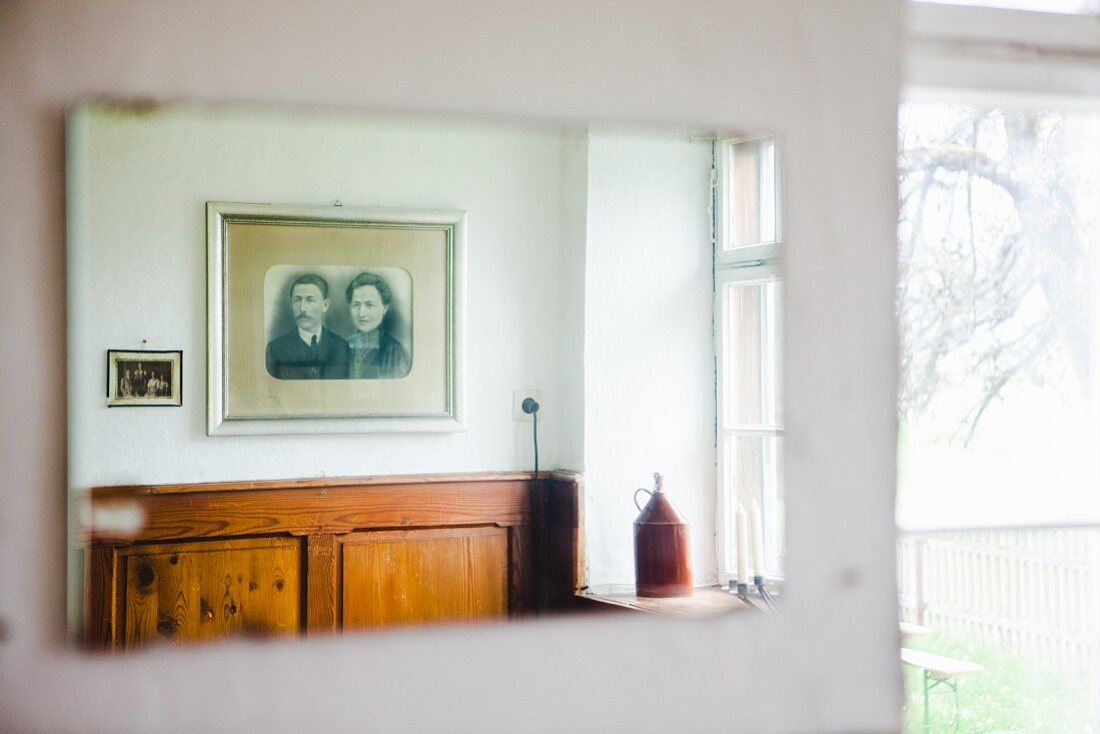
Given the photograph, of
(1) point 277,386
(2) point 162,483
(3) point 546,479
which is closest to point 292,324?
(1) point 277,386

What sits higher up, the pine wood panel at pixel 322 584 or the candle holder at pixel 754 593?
the pine wood panel at pixel 322 584

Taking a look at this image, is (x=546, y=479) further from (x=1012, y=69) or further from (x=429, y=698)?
(x=1012, y=69)

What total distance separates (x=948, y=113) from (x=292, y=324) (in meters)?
1.07

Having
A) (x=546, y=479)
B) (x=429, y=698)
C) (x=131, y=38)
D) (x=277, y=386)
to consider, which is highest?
(x=131, y=38)

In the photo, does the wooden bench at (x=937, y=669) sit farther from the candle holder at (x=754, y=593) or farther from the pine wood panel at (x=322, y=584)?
the pine wood panel at (x=322, y=584)

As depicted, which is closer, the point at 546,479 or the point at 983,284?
the point at 546,479

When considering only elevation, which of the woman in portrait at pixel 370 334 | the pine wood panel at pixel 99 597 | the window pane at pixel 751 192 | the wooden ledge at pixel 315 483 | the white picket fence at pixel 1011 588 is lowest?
the white picket fence at pixel 1011 588

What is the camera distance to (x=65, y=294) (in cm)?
108

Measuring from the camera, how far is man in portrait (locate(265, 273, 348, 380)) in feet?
3.64

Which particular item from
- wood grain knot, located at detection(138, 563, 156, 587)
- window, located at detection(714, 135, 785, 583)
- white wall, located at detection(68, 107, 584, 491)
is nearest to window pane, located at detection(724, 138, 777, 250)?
window, located at detection(714, 135, 785, 583)

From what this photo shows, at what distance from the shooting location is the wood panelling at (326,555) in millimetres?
1067

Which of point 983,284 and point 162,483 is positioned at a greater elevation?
point 983,284

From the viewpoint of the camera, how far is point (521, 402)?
1.19 m

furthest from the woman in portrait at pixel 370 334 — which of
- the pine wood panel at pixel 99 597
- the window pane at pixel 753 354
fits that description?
the window pane at pixel 753 354
